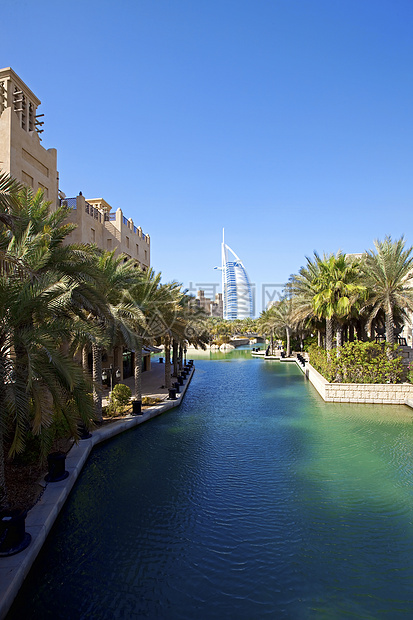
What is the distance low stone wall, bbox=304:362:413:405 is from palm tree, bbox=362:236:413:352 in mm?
2964

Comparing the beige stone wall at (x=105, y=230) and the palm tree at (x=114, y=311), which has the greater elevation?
the beige stone wall at (x=105, y=230)

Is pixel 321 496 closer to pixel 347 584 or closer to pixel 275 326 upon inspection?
pixel 347 584

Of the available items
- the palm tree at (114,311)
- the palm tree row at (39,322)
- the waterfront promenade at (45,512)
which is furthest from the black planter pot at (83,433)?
the palm tree at (114,311)

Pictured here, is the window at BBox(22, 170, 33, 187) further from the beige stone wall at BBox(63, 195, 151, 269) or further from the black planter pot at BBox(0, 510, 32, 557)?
the black planter pot at BBox(0, 510, 32, 557)

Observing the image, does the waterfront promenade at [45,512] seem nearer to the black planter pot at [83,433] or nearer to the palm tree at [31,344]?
the black planter pot at [83,433]

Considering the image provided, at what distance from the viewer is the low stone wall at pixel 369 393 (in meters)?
19.0

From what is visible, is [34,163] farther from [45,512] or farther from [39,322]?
[45,512]

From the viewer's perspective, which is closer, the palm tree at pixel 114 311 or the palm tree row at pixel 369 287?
the palm tree at pixel 114 311

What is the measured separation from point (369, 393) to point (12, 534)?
1756cm

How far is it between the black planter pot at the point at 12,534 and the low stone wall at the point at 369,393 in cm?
1675

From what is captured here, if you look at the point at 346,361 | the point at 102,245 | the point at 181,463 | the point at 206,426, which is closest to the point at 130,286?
the point at 206,426

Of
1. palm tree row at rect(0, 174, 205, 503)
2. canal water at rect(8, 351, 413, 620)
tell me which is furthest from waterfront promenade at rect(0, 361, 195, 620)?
palm tree row at rect(0, 174, 205, 503)

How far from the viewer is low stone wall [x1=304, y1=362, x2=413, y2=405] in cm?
1902

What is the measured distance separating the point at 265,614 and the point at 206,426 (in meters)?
10.1
